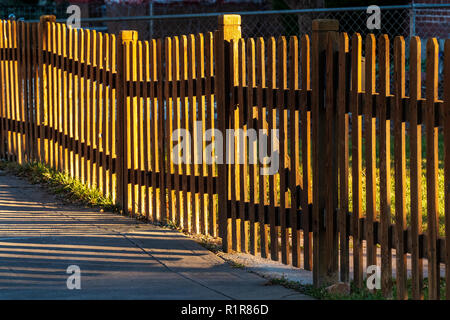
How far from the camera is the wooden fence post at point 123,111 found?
7547 millimetres

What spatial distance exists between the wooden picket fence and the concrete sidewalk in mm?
355

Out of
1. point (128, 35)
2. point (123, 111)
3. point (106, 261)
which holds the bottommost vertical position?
point (106, 261)

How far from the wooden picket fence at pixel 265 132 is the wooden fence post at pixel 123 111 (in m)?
0.02

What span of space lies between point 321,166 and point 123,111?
2.72m

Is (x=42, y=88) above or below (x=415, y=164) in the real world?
above

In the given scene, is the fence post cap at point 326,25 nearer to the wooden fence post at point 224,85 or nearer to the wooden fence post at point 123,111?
the wooden fence post at point 224,85

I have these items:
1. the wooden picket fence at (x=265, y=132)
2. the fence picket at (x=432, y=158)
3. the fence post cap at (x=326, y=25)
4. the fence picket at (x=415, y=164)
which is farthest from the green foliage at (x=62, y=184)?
the fence picket at (x=432, y=158)

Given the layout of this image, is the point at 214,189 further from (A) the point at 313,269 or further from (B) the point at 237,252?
(A) the point at 313,269

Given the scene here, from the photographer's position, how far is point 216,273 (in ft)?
18.7

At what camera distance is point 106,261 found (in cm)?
603

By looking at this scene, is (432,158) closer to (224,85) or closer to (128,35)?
(224,85)

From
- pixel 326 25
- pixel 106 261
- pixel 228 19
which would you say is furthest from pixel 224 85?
pixel 106 261

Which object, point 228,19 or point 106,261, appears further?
point 228,19
